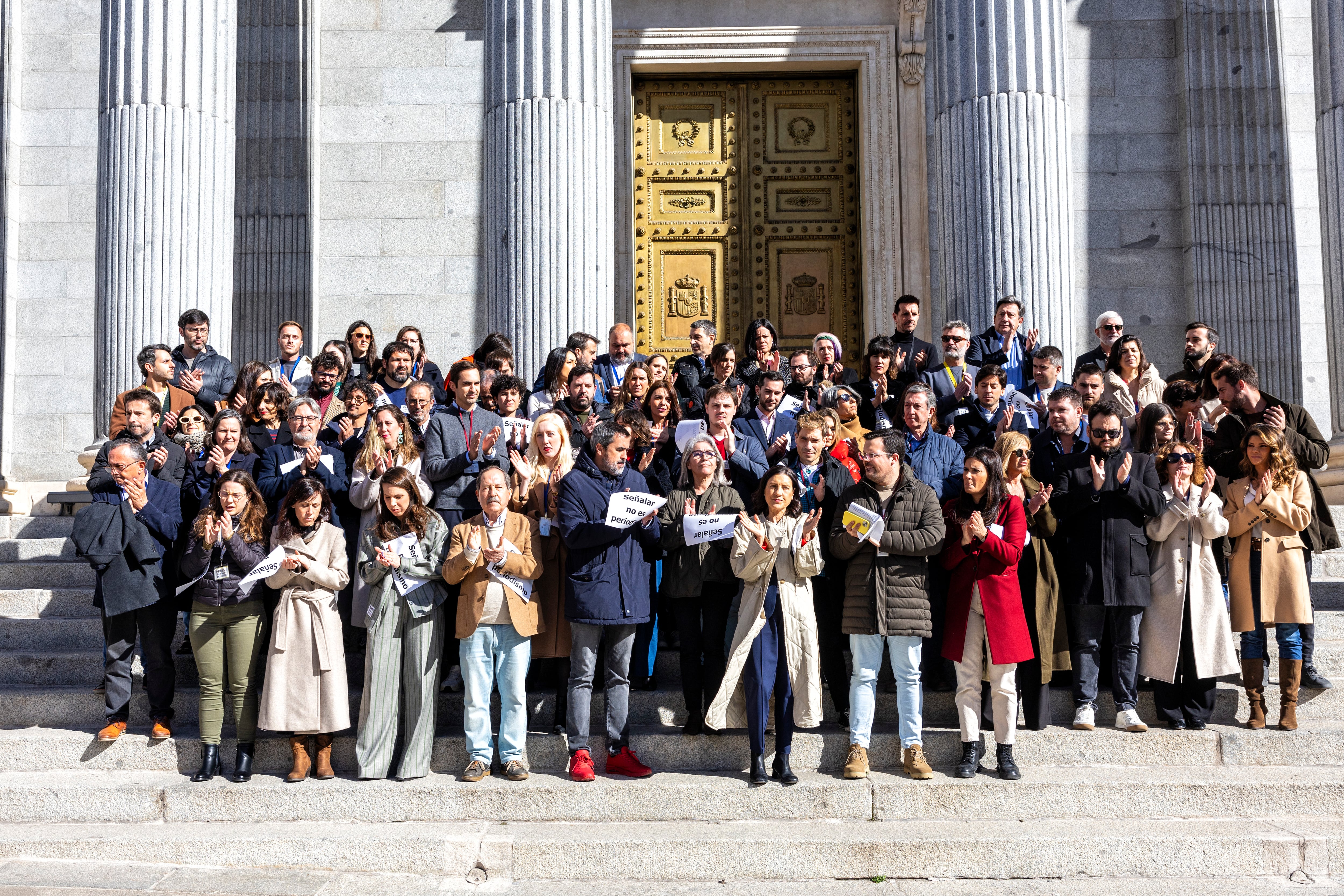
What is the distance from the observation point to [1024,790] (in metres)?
7.22

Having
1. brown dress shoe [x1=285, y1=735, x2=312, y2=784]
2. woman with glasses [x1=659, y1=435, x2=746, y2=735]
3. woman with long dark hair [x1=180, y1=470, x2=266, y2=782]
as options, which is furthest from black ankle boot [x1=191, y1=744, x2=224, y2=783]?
woman with glasses [x1=659, y1=435, x2=746, y2=735]

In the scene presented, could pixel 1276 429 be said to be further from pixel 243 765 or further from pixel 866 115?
pixel 866 115

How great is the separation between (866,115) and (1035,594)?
8452 millimetres

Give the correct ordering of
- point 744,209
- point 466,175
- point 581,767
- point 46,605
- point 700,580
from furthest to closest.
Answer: point 744,209
point 466,175
point 46,605
point 700,580
point 581,767

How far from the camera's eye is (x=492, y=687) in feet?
25.2

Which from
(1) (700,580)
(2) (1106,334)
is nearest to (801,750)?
(1) (700,580)

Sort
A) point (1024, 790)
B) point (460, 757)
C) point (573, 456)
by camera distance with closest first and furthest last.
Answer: point (1024, 790) < point (460, 757) < point (573, 456)

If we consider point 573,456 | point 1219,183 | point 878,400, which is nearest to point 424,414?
point 573,456

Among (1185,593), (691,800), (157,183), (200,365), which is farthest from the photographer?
(157,183)

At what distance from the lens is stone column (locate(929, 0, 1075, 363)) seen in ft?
35.8

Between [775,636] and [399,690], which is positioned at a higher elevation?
[775,636]

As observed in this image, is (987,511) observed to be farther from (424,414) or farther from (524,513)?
(424,414)

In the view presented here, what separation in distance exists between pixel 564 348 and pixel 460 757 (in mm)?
3438

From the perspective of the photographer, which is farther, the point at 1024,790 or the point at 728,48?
the point at 728,48
